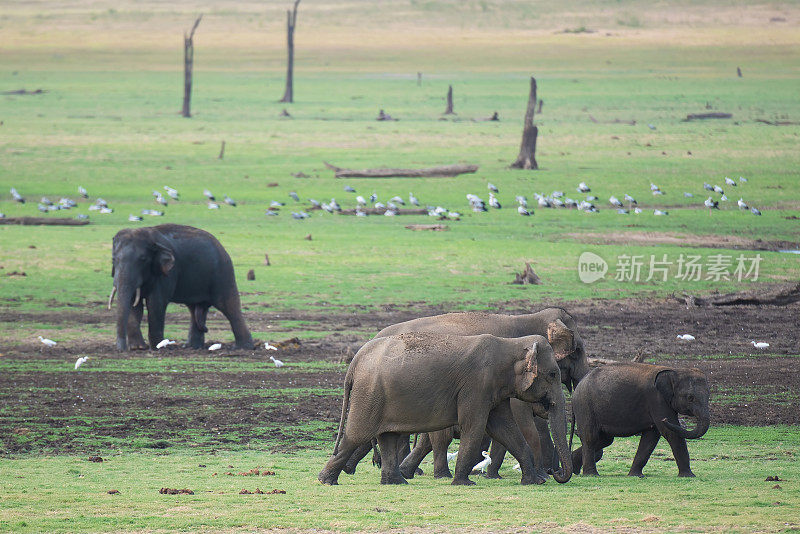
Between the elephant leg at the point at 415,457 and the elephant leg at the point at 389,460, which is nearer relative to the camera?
the elephant leg at the point at 389,460

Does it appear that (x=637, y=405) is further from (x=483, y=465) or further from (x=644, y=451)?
(x=483, y=465)

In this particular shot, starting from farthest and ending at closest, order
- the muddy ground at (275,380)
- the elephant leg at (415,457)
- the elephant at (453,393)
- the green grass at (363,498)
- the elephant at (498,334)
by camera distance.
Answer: the muddy ground at (275,380) < the elephant leg at (415,457) < the elephant at (498,334) < the elephant at (453,393) < the green grass at (363,498)

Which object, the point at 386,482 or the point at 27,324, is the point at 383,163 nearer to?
the point at 27,324

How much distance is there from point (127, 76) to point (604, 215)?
2420 inches

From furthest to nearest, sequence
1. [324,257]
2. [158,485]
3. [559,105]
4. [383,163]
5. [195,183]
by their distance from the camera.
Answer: [559,105]
[383,163]
[195,183]
[324,257]
[158,485]

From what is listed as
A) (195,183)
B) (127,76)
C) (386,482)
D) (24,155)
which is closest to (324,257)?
(195,183)

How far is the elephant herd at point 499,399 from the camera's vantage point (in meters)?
11.4

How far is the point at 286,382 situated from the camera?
17.5 metres

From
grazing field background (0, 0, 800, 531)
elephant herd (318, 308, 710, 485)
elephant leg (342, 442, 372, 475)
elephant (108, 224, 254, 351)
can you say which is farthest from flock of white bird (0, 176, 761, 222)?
elephant herd (318, 308, 710, 485)

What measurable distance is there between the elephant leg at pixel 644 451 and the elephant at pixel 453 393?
994 millimetres

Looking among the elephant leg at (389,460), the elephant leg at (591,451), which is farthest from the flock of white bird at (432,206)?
the elephant leg at (389,460)

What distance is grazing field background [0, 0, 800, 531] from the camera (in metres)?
10.5

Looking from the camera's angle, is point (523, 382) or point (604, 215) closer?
point (523, 382)

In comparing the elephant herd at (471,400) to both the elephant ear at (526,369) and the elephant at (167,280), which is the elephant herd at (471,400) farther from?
the elephant at (167,280)
